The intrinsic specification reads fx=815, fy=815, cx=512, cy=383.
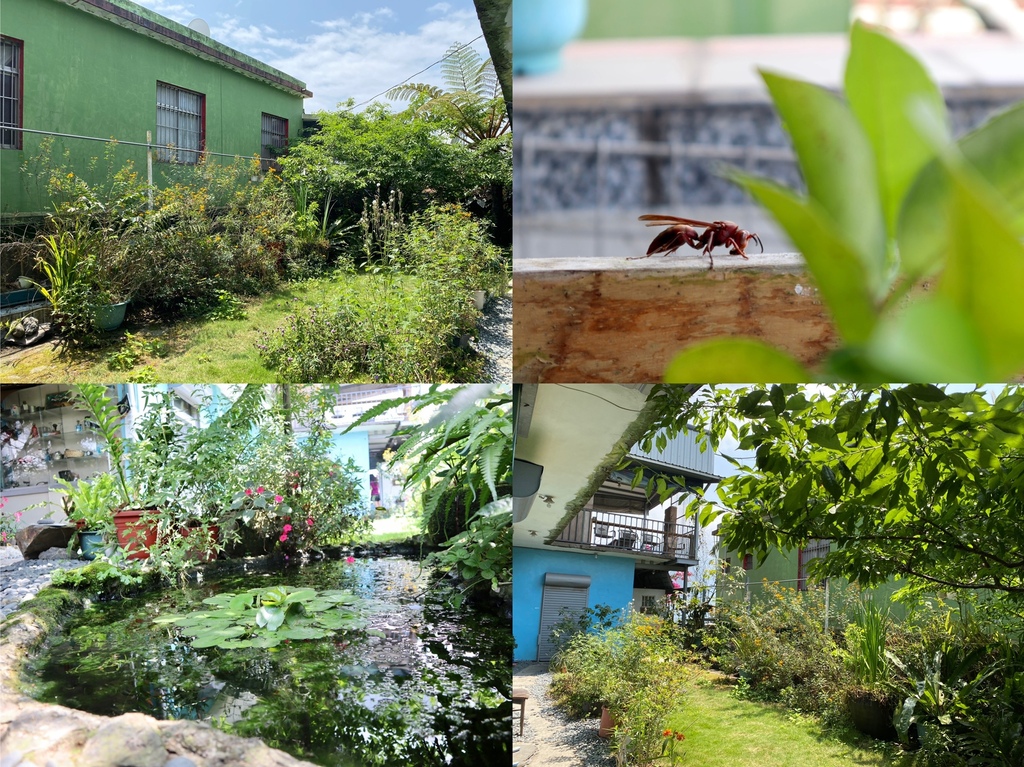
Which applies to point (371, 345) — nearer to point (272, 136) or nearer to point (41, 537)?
point (272, 136)

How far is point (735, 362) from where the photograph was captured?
0.13 m

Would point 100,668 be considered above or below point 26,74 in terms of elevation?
below

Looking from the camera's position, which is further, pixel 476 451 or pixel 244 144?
pixel 244 144

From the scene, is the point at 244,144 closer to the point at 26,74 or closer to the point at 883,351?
the point at 26,74

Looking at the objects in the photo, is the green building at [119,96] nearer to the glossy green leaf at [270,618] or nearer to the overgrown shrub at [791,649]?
the glossy green leaf at [270,618]

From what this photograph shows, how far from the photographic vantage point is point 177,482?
2568 mm

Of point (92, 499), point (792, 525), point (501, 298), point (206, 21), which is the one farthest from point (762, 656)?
point (206, 21)

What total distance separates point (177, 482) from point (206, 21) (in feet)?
4.64

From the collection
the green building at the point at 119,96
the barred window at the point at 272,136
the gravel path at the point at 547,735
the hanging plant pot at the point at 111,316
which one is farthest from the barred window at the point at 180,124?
the gravel path at the point at 547,735

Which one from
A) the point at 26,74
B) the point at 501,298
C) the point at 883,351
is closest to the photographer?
the point at 883,351

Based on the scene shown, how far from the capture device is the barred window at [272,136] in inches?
97.0

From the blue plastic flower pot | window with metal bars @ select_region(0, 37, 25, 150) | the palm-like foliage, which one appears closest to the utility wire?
the palm-like foliage

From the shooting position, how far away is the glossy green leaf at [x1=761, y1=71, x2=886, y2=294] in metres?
0.12

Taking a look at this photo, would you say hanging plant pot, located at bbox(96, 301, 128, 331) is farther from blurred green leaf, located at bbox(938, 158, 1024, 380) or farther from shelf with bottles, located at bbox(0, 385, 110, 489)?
blurred green leaf, located at bbox(938, 158, 1024, 380)
